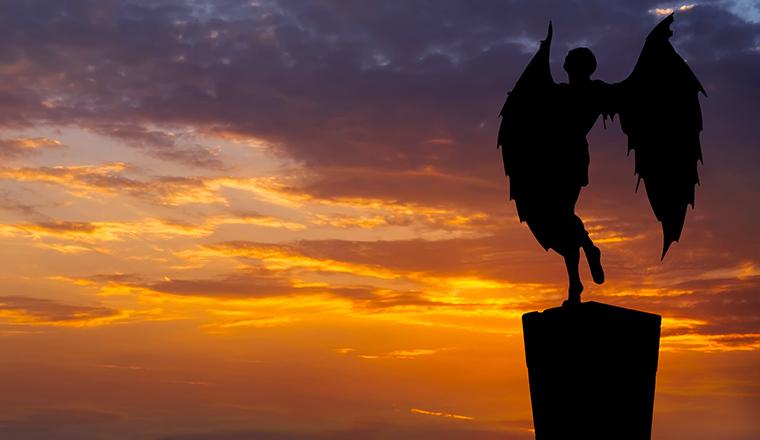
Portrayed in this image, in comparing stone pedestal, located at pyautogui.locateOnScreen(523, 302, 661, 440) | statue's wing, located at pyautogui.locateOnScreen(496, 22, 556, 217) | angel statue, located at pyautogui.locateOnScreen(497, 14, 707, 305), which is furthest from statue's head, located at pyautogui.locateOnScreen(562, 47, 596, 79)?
stone pedestal, located at pyautogui.locateOnScreen(523, 302, 661, 440)

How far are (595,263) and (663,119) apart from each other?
1.99 meters

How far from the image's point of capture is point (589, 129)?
11.4 metres

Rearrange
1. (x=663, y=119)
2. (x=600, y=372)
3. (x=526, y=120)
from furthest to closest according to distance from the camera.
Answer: (x=526, y=120)
(x=663, y=119)
(x=600, y=372)

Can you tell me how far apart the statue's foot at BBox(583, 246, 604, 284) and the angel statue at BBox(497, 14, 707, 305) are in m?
0.01

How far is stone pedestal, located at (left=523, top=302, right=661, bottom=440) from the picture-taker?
35.9ft

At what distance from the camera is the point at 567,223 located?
37.3 ft

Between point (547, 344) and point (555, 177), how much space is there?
2087 mm

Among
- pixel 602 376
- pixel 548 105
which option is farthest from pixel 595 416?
pixel 548 105

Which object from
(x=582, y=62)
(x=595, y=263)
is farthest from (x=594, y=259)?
(x=582, y=62)

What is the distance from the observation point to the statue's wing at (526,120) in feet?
37.6

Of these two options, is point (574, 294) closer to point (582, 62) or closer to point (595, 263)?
point (595, 263)

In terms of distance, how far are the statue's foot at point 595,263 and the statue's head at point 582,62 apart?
7.13ft

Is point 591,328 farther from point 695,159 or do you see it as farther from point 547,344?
point 695,159

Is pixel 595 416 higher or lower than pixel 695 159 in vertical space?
lower
